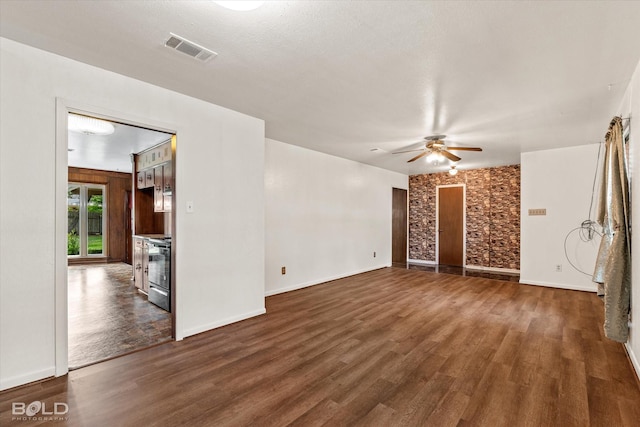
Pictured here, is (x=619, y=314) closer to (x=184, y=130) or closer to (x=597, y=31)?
(x=597, y=31)

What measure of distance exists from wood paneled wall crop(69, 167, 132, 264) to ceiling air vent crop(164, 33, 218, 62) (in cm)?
796

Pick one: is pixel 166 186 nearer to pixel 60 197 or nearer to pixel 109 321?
pixel 109 321

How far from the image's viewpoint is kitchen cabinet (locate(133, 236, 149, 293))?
15.1ft

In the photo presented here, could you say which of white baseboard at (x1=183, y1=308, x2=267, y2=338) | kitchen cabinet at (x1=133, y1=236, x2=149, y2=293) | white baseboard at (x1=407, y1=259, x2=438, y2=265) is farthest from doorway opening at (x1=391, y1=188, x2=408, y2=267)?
kitchen cabinet at (x1=133, y1=236, x2=149, y2=293)

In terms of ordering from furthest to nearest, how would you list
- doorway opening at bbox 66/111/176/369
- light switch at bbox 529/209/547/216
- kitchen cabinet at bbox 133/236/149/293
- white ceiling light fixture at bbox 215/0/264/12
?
1. light switch at bbox 529/209/547/216
2. kitchen cabinet at bbox 133/236/149/293
3. doorway opening at bbox 66/111/176/369
4. white ceiling light fixture at bbox 215/0/264/12

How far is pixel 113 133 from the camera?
179 inches

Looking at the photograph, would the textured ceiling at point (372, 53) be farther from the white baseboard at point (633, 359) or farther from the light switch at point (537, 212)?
the white baseboard at point (633, 359)

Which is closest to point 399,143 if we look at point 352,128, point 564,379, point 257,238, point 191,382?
point 352,128

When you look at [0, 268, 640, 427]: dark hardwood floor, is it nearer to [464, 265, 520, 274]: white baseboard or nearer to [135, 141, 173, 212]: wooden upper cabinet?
[135, 141, 173, 212]: wooden upper cabinet

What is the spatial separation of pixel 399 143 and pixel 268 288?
3.29 m

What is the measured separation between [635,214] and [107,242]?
10.7 meters

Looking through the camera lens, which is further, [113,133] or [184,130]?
[113,133]

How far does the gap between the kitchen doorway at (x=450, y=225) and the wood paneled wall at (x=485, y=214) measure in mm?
139

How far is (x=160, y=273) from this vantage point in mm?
4109
